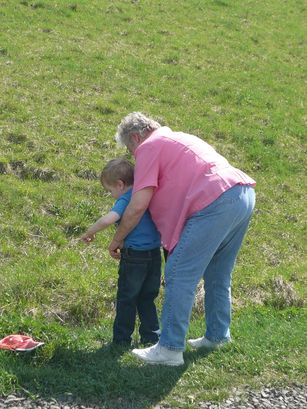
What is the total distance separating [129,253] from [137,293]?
16.4 inches

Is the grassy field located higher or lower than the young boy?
lower

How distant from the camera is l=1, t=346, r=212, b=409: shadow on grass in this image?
5.91 metres

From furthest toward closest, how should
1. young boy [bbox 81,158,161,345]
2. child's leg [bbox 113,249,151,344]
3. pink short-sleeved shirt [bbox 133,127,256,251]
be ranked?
child's leg [bbox 113,249,151,344], young boy [bbox 81,158,161,345], pink short-sleeved shirt [bbox 133,127,256,251]

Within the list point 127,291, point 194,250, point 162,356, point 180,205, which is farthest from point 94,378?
point 180,205

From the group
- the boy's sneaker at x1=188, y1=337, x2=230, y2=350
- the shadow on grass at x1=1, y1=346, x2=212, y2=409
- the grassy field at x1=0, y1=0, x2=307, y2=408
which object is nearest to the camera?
the shadow on grass at x1=1, y1=346, x2=212, y2=409

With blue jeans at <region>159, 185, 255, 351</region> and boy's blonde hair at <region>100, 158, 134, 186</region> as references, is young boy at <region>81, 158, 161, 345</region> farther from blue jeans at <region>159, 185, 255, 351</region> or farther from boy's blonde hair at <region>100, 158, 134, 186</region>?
blue jeans at <region>159, 185, 255, 351</region>

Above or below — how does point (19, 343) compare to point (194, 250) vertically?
below

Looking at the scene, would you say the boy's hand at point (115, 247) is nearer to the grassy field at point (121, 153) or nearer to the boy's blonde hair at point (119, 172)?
the boy's blonde hair at point (119, 172)

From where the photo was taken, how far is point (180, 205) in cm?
646

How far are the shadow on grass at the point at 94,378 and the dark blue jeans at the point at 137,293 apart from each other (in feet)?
1.56

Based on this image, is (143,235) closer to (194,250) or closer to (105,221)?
(105,221)

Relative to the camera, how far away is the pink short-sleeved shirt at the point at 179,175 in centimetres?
631

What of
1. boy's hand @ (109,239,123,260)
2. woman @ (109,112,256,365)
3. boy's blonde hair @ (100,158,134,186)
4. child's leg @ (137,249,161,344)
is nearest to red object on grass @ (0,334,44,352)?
woman @ (109,112,256,365)

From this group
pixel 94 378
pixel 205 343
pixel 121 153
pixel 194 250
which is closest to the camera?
pixel 94 378
